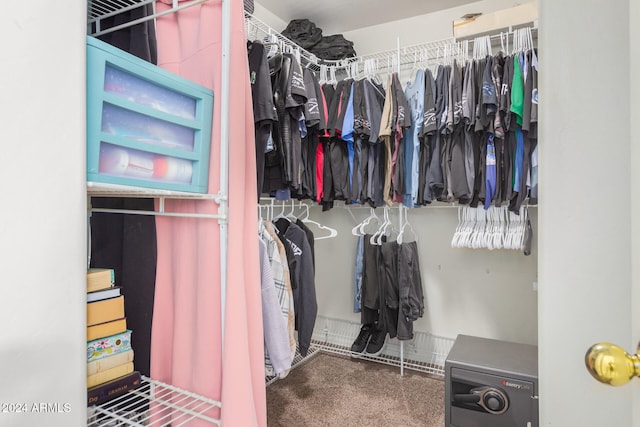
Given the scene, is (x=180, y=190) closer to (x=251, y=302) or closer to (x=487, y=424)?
(x=251, y=302)

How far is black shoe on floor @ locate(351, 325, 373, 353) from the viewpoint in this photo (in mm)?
2828

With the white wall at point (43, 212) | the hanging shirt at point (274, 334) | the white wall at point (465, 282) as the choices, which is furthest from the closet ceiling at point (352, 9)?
the white wall at point (43, 212)

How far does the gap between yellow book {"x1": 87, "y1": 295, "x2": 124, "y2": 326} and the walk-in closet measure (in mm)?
177

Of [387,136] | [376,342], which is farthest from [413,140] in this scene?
[376,342]

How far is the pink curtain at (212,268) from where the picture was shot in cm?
110

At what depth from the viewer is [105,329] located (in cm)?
105

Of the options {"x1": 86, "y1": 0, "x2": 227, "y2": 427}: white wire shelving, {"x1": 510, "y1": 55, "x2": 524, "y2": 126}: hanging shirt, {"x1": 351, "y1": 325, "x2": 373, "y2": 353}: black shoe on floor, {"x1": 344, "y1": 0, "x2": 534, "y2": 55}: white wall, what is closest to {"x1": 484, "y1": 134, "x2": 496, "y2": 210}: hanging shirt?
{"x1": 510, "y1": 55, "x2": 524, "y2": 126}: hanging shirt

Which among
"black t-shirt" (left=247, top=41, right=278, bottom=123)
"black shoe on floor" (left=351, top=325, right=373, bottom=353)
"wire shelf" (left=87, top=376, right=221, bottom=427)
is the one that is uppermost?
"black t-shirt" (left=247, top=41, right=278, bottom=123)

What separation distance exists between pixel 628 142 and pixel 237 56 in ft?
3.31

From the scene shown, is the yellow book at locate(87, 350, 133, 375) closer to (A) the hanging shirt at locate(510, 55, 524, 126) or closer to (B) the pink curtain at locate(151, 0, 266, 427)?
(B) the pink curtain at locate(151, 0, 266, 427)

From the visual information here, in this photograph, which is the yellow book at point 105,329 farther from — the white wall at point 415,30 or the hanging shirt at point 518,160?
the white wall at point 415,30

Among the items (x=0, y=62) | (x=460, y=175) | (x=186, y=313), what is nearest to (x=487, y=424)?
(x=460, y=175)

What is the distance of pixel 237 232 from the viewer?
1.13 m

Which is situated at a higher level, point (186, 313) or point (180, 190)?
point (180, 190)
